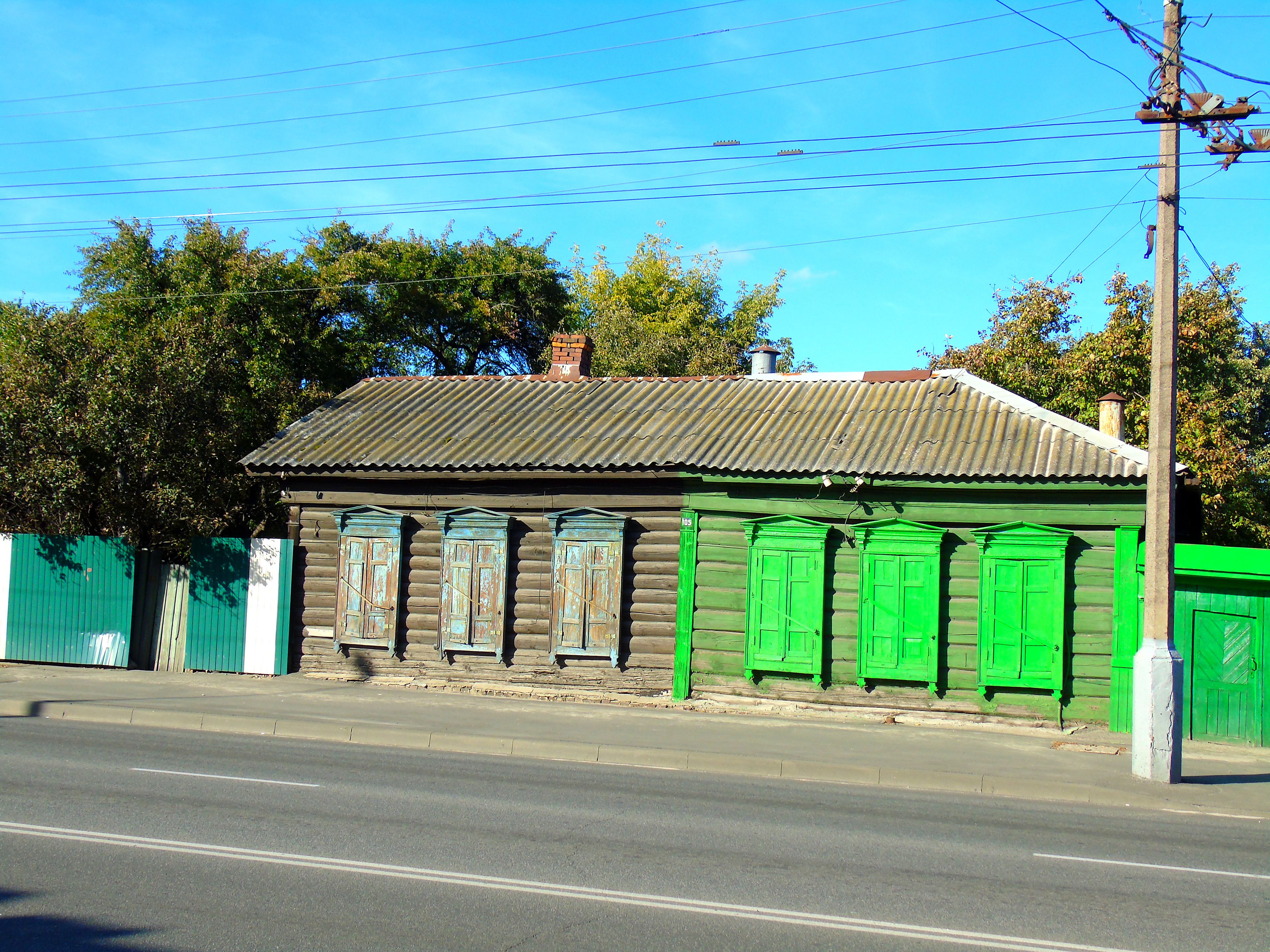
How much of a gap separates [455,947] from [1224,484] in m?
18.5

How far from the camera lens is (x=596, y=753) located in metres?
10.9

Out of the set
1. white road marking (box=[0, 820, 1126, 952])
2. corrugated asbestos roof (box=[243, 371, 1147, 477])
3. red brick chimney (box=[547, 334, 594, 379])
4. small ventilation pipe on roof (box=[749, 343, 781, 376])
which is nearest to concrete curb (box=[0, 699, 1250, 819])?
corrugated asbestos roof (box=[243, 371, 1147, 477])

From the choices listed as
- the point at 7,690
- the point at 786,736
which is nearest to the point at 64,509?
the point at 7,690

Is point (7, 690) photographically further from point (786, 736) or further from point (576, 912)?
point (576, 912)

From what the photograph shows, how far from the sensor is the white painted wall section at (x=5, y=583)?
1680 cm

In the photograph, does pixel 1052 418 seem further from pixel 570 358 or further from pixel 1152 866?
pixel 570 358

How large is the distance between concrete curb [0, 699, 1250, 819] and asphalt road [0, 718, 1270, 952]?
443 mm

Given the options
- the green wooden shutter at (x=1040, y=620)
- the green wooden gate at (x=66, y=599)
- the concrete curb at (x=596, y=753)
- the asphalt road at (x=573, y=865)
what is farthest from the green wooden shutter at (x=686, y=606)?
the green wooden gate at (x=66, y=599)

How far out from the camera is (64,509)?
16922mm

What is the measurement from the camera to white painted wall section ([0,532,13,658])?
661 inches

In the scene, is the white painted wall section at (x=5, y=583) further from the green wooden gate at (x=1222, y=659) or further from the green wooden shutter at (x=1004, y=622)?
the green wooden gate at (x=1222, y=659)

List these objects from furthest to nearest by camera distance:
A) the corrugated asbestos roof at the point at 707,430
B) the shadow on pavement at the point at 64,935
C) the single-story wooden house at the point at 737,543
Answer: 1. the corrugated asbestos roof at the point at 707,430
2. the single-story wooden house at the point at 737,543
3. the shadow on pavement at the point at 64,935

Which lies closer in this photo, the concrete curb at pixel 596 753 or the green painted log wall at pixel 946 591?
the concrete curb at pixel 596 753

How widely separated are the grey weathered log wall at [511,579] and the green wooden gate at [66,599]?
3068mm
